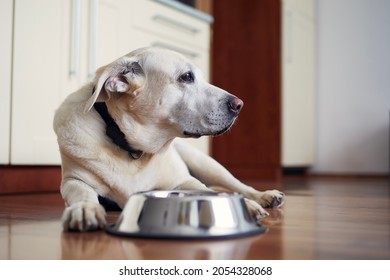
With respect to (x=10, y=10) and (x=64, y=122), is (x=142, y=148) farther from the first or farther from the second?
(x=10, y=10)

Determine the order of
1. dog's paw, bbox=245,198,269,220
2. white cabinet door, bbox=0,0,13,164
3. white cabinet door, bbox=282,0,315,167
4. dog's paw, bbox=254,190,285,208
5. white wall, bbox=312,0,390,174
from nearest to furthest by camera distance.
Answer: dog's paw, bbox=245,198,269,220
dog's paw, bbox=254,190,285,208
white cabinet door, bbox=0,0,13,164
white wall, bbox=312,0,390,174
white cabinet door, bbox=282,0,315,167

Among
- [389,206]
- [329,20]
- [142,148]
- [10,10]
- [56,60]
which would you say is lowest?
[389,206]

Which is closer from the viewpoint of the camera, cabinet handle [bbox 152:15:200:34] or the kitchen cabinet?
the kitchen cabinet

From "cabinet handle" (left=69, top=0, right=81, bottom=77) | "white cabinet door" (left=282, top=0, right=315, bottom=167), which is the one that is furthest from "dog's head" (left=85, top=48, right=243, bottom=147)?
"white cabinet door" (left=282, top=0, right=315, bottom=167)

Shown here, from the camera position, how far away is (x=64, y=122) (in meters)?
1.35

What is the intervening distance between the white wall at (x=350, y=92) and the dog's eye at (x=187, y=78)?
1071mm

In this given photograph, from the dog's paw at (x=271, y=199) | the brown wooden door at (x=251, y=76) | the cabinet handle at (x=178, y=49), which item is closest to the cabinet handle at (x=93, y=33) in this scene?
the cabinet handle at (x=178, y=49)

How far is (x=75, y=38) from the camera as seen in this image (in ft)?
7.14

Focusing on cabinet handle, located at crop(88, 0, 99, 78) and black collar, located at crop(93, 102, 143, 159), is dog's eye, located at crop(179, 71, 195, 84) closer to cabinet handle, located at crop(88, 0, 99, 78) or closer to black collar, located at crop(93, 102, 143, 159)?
black collar, located at crop(93, 102, 143, 159)

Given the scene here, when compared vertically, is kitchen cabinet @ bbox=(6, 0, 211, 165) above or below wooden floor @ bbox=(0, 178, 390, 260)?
above

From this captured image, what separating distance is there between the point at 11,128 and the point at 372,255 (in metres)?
1.57

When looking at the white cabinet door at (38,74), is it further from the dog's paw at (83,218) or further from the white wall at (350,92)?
the white wall at (350,92)

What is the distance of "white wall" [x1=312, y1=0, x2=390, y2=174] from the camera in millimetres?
2734

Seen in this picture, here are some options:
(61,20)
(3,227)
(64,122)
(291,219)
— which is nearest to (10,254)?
(3,227)
